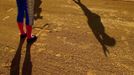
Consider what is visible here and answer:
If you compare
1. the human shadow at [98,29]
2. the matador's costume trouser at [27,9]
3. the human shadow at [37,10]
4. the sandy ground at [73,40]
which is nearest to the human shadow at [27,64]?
the sandy ground at [73,40]

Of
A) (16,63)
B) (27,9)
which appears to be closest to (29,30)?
(27,9)

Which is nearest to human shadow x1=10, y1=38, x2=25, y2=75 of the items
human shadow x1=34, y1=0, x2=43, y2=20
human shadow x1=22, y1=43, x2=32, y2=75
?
human shadow x1=22, y1=43, x2=32, y2=75

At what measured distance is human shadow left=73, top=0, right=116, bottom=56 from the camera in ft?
17.5

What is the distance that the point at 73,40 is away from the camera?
5.49 meters

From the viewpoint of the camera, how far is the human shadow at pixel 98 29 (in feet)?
17.5

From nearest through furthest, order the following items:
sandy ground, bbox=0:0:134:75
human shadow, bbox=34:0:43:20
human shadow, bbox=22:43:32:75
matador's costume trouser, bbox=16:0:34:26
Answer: human shadow, bbox=22:43:32:75 → sandy ground, bbox=0:0:134:75 → matador's costume trouser, bbox=16:0:34:26 → human shadow, bbox=34:0:43:20

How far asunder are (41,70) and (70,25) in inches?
79.6

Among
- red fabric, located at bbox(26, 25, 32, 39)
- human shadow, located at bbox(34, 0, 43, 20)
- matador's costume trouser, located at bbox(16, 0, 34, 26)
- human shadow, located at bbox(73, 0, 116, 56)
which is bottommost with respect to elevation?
human shadow, located at bbox(34, 0, 43, 20)

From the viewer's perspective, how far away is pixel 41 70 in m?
4.48

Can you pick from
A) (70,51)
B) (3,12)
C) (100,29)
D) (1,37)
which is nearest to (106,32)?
(100,29)

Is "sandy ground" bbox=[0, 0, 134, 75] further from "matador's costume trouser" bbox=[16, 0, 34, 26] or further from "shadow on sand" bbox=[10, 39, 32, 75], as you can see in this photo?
"matador's costume trouser" bbox=[16, 0, 34, 26]

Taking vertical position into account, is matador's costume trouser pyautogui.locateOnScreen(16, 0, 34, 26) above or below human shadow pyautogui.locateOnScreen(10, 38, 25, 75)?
above

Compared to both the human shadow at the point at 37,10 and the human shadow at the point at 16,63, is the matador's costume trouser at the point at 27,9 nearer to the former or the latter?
the human shadow at the point at 16,63

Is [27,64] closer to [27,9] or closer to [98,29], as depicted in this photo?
[27,9]
